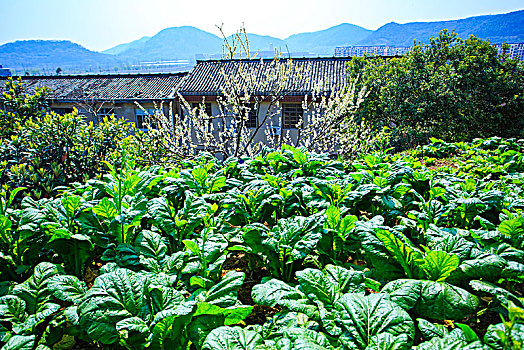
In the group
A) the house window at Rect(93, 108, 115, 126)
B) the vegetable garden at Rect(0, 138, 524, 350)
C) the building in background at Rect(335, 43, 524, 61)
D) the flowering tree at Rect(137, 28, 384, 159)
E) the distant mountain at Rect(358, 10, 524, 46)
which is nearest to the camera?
the vegetable garden at Rect(0, 138, 524, 350)

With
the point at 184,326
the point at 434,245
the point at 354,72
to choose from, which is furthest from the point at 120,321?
the point at 354,72

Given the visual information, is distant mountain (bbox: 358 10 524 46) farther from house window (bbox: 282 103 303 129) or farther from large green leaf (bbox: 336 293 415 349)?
large green leaf (bbox: 336 293 415 349)

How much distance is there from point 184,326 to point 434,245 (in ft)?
4.36

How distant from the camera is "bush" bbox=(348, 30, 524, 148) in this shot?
10289 millimetres

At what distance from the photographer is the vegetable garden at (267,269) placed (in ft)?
4.40

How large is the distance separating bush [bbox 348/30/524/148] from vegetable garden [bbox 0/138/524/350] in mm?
8381

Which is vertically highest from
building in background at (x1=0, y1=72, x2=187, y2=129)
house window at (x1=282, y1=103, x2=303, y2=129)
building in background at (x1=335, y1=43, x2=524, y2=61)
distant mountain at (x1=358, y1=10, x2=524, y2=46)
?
distant mountain at (x1=358, y1=10, x2=524, y2=46)

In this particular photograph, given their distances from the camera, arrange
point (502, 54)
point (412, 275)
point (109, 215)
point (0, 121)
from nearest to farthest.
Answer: point (412, 275), point (109, 215), point (0, 121), point (502, 54)

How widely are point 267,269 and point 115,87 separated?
23734 millimetres

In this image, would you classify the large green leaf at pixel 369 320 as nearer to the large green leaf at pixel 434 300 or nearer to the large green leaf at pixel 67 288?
the large green leaf at pixel 434 300

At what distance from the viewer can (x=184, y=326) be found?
1.45m

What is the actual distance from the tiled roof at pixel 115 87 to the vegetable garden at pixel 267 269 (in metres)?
18.5

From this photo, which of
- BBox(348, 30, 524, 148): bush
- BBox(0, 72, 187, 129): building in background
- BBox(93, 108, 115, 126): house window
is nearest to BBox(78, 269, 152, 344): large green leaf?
BBox(93, 108, 115, 126): house window

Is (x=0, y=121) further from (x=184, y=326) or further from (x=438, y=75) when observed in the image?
(x=438, y=75)
